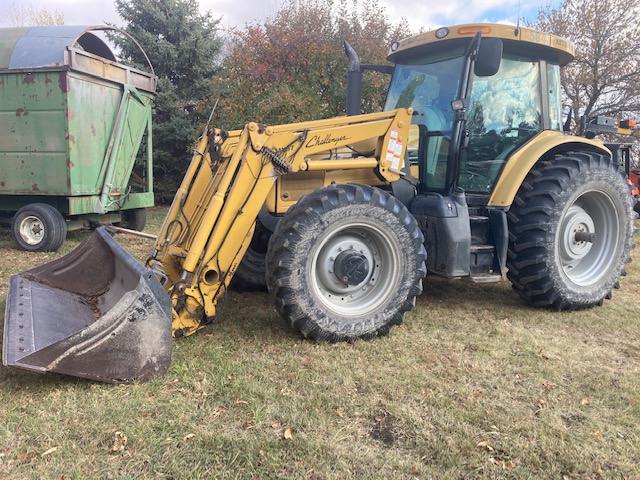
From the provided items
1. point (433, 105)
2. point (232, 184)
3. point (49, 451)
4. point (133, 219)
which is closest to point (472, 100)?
point (433, 105)

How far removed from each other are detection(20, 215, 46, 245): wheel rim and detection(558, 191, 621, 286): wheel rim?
22.4 feet

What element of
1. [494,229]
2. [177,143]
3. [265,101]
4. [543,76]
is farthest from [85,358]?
[177,143]

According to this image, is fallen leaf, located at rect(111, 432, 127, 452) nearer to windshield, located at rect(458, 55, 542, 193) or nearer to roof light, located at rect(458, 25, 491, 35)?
windshield, located at rect(458, 55, 542, 193)

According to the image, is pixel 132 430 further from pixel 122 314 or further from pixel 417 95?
pixel 417 95

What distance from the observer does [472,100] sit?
14.6 ft

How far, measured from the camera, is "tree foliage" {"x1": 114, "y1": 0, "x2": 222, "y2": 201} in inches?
534

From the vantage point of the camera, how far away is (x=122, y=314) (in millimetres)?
2711

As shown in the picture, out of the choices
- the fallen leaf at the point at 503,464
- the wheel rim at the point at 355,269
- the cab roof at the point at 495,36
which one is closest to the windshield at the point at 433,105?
the cab roof at the point at 495,36

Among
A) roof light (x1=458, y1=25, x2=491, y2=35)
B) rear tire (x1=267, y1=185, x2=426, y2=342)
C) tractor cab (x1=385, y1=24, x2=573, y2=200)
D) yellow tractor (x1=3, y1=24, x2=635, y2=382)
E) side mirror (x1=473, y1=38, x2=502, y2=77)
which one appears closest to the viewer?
yellow tractor (x1=3, y1=24, x2=635, y2=382)

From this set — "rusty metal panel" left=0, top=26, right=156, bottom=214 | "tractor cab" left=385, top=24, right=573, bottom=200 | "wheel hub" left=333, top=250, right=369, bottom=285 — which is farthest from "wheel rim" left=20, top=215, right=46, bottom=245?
"tractor cab" left=385, top=24, right=573, bottom=200

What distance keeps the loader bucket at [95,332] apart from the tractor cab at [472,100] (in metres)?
2.79

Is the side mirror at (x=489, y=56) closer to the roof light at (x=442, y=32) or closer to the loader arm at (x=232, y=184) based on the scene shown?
the roof light at (x=442, y=32)

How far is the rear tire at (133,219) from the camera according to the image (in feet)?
30.1

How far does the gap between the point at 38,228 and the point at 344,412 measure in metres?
6.32
